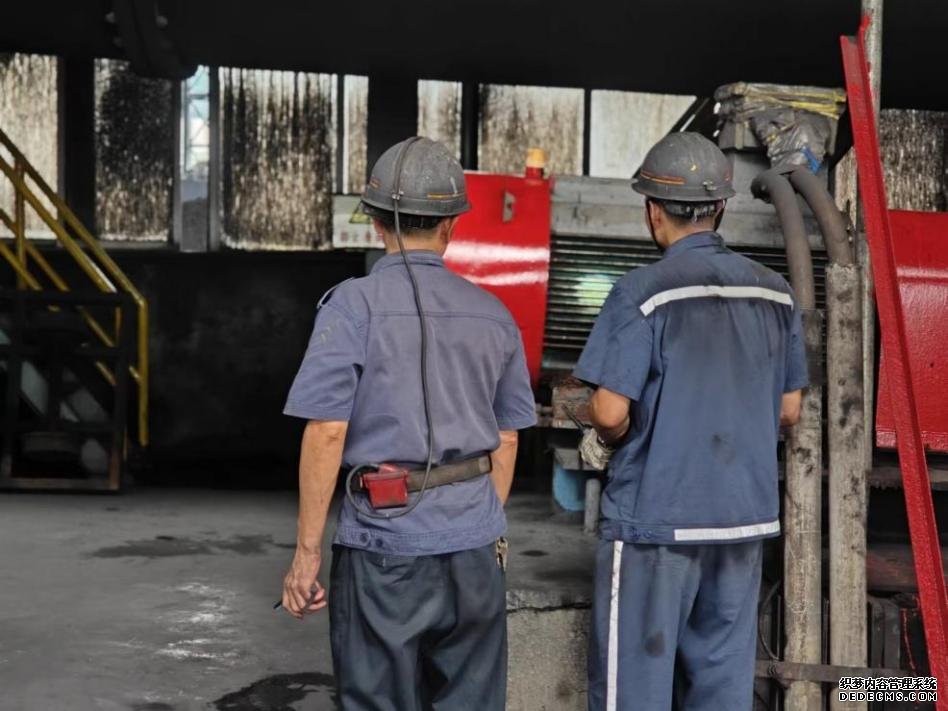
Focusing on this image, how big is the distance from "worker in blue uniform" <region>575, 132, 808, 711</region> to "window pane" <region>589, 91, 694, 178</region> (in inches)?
293

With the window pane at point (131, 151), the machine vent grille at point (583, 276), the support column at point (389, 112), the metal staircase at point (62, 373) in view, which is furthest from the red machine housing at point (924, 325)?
the window pane at point (131, 151)

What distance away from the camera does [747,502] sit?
2.93 meters

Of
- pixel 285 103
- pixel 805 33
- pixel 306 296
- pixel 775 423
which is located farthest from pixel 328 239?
pixel 775 423

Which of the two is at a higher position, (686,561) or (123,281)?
(123,281)

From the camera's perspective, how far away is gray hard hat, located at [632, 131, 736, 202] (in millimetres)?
2961

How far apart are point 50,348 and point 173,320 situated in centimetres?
190

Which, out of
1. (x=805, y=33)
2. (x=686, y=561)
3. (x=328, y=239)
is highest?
(x=805, y=33)

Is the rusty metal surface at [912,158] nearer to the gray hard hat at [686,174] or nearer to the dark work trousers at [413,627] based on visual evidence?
the gray hard hat at [686,174]

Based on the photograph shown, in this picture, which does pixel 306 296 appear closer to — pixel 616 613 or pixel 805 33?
pixel 805 33

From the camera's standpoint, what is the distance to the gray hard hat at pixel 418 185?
8.61 ft

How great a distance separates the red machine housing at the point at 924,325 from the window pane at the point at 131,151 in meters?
7.14

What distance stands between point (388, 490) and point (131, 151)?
8125mm

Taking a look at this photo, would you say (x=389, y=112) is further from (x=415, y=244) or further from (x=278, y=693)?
(x=415, y=244)

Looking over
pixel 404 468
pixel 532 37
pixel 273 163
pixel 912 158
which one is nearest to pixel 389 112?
pixel 273 163
